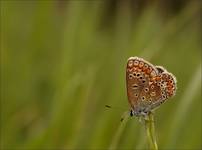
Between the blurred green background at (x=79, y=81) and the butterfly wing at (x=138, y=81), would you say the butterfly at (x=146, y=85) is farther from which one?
the blurred green background at (x=79, y=81)

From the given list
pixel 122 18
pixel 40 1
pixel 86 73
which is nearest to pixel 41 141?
pixel 86 73

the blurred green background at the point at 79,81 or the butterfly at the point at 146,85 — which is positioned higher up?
the butterfly at the point at 146,85

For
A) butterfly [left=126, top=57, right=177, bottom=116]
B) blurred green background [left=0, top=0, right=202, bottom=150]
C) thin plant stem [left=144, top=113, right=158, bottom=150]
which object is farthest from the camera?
blurred green background [left=0, top=0, right=202, bottom=150]

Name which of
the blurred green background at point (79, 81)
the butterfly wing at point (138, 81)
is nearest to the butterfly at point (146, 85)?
the butterfly wing at point (138, 81)

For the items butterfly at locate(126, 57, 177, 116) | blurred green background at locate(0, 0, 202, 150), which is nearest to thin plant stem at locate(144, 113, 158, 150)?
butterfly at locate(126, 57, 177, 116)

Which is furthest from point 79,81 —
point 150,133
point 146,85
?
point 150,133

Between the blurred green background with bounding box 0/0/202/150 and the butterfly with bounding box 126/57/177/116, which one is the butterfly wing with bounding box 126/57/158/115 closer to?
the butterfly with bounding box 126/57/177/116

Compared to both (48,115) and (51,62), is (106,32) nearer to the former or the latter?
(51,62)
